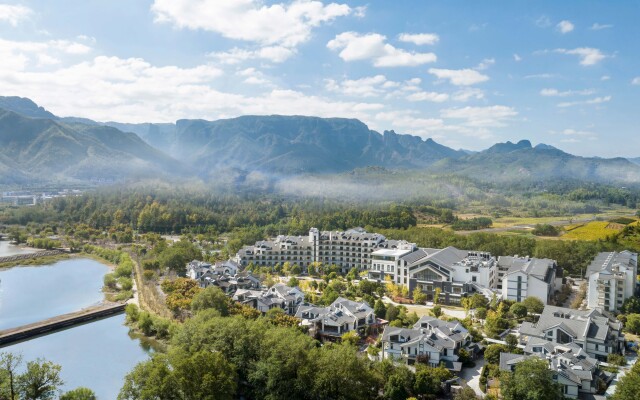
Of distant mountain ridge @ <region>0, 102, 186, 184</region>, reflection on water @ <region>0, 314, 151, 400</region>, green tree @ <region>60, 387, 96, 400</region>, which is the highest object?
distant mountain ridge @ <region>0, 102, 186, 184</region>

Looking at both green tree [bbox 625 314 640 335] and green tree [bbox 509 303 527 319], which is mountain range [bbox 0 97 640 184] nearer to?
green tree [bbox 509 303 527 319]

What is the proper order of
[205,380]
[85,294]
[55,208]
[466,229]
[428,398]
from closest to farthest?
1. [205,380]
2. [428,398]
3. [85,294]
4. [466,229]
5. [55,208]

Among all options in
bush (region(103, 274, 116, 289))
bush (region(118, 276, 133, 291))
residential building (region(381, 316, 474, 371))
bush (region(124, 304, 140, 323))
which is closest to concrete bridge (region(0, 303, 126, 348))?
bush (region(124, 304, 140, 323))

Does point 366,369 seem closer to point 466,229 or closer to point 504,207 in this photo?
point 466,229

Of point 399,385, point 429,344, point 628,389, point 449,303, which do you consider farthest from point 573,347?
point 449,303

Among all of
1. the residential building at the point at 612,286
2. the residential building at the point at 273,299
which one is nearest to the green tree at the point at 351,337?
the residential building at the point at 273,299

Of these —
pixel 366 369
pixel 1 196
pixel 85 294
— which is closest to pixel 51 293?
pixel 85 294
